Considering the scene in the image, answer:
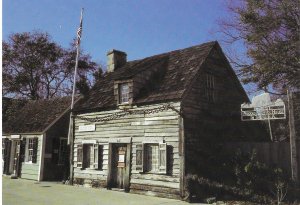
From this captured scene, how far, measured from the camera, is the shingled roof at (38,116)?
23.8 metres

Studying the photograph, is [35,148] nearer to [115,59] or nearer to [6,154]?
[6,154]

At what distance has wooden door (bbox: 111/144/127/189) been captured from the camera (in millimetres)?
17062

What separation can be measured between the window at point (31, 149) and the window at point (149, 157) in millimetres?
9311

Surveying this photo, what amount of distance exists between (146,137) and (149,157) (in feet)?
2.83

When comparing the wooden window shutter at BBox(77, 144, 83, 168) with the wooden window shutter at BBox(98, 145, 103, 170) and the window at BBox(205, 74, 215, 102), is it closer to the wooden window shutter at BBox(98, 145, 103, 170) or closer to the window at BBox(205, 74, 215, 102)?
the wooden window shutter at BBox(98, 145, 103, 170)

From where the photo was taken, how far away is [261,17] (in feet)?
58.9

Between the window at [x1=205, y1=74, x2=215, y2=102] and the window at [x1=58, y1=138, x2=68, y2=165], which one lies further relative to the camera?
the window at [x1=58, y1=138, x2=68, y2=165]

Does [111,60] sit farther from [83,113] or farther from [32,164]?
[32,164]

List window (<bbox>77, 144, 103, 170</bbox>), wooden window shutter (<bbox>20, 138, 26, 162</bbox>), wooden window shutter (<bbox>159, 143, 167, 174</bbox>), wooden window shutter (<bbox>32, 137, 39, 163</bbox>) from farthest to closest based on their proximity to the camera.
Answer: wooden window shutter (<bbox>20, 138, 26, 162</bbox>), wooden window shutter (<bbox>32, 137, 39, 163</bbox>), window (<bbox>77, 144, 103, 170</bbox>), wooden window shutter (<bbox>159, 143, 167, 174</bbox>)

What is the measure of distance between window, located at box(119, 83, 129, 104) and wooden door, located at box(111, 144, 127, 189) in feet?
6.79

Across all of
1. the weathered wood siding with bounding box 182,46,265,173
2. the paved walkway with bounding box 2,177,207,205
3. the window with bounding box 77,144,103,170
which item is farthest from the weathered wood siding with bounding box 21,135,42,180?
the weathered wood siding with bounding box 182,46,265,173

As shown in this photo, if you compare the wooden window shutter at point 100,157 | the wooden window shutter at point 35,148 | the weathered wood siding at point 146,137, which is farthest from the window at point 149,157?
the wooden window shutter at point 35,148

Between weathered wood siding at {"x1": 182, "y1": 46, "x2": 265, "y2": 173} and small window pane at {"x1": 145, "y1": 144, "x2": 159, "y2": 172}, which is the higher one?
weathered wood siding at {"x1": 182, "y1": 46, "x2": 265, "y2": 173}

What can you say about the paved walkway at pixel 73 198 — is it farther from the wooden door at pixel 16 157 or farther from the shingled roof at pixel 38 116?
the wooden door at pixel 16 157
